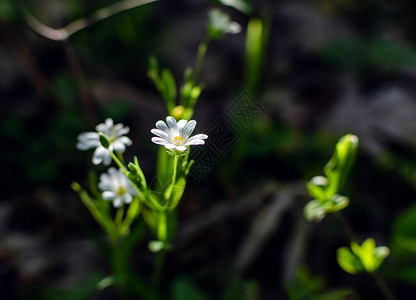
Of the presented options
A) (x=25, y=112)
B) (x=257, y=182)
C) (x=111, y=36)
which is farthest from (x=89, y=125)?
(x=257, y=182)

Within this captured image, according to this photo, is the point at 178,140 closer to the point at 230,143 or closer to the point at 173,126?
the point at 173,126

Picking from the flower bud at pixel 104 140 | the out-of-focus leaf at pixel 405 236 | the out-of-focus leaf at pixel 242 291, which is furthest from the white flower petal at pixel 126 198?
the out-of-focus leaf at pixel 405 236

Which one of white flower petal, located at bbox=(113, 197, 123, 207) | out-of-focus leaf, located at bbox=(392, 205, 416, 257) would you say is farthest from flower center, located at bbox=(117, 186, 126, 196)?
out-of-focus leaf, located at bbox=(392, 205, 416, 257)

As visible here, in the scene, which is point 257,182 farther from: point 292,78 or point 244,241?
point 292,78

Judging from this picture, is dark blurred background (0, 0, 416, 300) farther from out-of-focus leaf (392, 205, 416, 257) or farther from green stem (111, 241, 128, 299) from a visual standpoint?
green stem (111, 241, 128, 299)

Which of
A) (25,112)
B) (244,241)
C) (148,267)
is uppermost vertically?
(25,112)

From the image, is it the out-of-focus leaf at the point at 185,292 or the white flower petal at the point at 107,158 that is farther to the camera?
the out-of-focus leaf at the point at 185,292

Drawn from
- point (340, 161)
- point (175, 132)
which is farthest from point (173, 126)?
point (340, 161)

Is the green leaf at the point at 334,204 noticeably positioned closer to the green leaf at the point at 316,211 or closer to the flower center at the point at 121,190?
the green leaf at the point at 316,211
